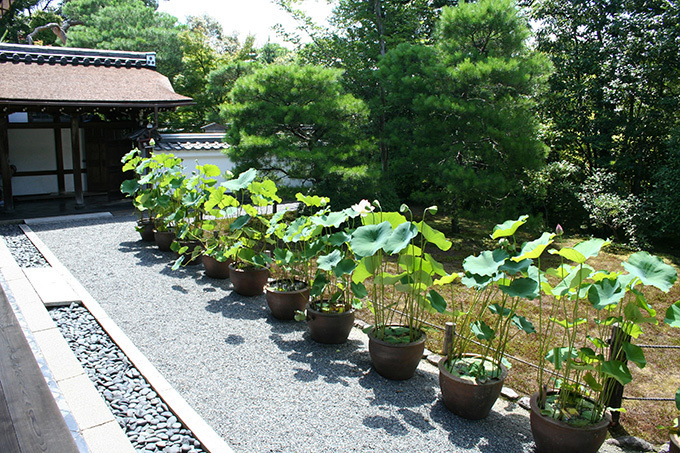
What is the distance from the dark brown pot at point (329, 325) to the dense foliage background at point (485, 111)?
4125 millimetres

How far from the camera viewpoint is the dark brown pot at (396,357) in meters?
3.57

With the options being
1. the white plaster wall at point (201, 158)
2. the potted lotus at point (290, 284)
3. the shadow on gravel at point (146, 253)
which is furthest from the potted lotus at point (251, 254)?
the white plaster wall at point (201, 158)

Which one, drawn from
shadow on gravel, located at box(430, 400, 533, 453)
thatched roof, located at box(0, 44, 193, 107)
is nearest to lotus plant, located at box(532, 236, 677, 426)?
shadow on gravel, located at box(430, 400, 533, 453)

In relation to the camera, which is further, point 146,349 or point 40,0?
point 40,0

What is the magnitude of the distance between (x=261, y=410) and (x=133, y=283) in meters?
3.17

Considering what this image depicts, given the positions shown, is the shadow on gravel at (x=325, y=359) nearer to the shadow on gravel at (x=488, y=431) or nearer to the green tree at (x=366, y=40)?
the shadow on gravel at (x=488, y=431)

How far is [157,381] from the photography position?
3.49m

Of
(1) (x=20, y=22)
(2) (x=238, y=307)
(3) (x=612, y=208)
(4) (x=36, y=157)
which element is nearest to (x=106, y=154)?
(4) (x=36, y=157)

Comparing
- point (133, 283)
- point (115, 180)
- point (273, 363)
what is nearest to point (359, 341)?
point (273, 363)

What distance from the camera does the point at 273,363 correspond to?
12.8 ft

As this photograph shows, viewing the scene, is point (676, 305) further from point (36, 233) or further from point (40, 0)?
point (40, 0)

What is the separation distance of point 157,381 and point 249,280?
6.38 ft

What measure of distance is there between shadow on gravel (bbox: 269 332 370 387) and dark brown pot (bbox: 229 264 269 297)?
1.01m

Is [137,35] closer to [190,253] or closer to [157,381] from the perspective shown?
[190,253]
